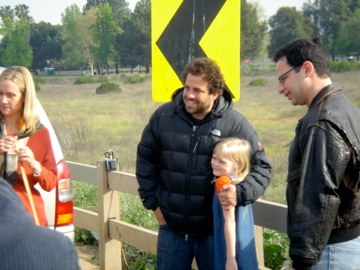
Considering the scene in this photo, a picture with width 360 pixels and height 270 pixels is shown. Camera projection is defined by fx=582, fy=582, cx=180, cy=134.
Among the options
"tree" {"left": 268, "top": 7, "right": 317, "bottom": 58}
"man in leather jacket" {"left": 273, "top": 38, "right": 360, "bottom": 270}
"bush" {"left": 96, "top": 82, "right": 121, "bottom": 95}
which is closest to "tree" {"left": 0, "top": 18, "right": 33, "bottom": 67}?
"tree" {"left": 268, "top": 7, "right": 317, "bottom": 58}

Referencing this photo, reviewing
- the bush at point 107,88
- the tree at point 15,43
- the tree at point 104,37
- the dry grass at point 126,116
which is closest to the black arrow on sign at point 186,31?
the dry grass at point 126,116

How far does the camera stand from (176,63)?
415 centimetres

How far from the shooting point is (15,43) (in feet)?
51.5

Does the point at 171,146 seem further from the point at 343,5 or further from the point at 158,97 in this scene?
the point at 343,5

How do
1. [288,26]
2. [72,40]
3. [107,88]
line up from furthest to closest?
[107,88] → [288,26] → [72,40]

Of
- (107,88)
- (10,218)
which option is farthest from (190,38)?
(107,88)

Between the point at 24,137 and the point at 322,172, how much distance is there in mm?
2117

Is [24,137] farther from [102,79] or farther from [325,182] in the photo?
[102,79]

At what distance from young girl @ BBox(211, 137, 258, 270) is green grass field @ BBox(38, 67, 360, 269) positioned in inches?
70.8

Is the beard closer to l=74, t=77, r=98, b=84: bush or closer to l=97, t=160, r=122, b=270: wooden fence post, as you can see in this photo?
l=97, t=160, r=122, b=270: wooden fence post

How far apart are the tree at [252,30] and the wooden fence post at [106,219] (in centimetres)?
2183

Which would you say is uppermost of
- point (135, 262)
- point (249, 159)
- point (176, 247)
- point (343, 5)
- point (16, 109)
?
point (343, 5)

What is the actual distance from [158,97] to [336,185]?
1.74 metres

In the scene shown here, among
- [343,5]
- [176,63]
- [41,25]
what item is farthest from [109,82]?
[176,63]
